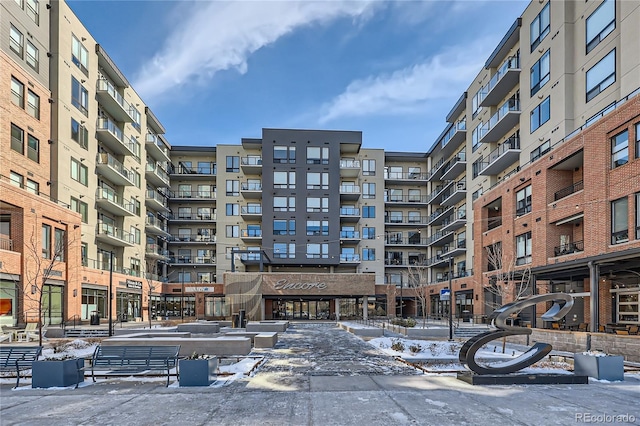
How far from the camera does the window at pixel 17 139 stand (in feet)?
98.6

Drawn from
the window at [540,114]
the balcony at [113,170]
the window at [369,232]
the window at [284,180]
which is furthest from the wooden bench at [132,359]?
the window at [369,232]

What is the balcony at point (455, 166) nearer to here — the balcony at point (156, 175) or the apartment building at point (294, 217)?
the apartment building at point (294, 217)

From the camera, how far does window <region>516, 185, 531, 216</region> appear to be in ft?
105

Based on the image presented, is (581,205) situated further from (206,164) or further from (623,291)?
(206,164)

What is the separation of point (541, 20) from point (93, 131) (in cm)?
3853

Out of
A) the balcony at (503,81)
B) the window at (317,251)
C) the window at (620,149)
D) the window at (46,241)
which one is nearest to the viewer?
the window at (620,149)

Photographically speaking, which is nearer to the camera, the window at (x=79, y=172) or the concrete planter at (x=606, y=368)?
the concrete planter at (x=606, y=368)

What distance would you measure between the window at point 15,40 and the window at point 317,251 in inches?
1406

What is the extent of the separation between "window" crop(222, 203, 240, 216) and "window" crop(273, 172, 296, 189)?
7.45 meters

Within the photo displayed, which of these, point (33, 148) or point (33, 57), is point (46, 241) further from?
point (33, 57)

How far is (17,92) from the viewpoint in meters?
30.5

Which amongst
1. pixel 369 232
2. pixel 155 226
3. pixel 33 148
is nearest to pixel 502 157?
pixel 369 232

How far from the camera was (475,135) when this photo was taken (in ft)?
156

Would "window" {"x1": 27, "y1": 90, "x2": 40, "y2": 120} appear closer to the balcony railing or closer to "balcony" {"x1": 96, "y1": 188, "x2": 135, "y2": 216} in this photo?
"balcony" {"x1": 96, "y1": 188, "x2": 135, "y2": 216}
